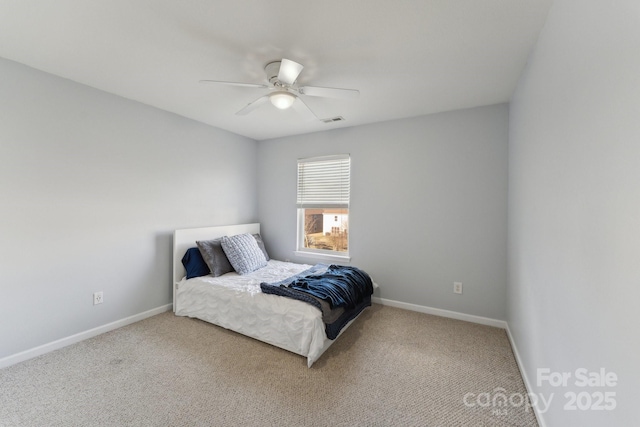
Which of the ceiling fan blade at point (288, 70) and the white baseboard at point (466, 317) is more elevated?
the ceiling fan blade at point (288, 70)

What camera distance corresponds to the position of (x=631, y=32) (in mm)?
736

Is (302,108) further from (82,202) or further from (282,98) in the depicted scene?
(82,202)

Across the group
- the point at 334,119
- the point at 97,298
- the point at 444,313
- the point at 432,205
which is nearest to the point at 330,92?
the point at 334,119

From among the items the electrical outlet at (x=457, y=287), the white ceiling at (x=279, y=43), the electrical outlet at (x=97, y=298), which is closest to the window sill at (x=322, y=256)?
the electrical outlet at (x=457, y=287)

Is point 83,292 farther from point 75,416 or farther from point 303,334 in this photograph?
point 303,334

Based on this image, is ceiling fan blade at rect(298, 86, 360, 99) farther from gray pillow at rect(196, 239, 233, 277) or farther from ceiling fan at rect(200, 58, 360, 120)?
gray pillow at rect(196, 239, 233, 277)

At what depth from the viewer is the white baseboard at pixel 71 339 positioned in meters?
2.06

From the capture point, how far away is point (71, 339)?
2.37m

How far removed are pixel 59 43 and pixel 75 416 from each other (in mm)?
2494

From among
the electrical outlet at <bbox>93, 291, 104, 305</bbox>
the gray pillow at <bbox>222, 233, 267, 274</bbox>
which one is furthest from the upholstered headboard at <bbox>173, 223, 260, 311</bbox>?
the electrical outlet at <bbox>93, 291, 104, 305</bbox>

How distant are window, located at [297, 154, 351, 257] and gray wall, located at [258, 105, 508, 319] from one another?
0.15 meters

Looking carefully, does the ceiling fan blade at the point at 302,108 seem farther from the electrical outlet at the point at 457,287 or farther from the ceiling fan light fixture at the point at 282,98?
the electrical outlet at the point at 457,287

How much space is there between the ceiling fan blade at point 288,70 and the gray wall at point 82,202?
202 cm

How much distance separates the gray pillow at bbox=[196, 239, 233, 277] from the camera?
3.08m
